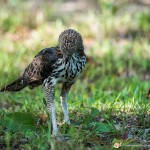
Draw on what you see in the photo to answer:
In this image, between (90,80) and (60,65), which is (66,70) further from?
(90,80)

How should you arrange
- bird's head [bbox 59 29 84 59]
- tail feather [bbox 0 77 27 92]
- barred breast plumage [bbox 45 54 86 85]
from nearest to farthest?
bird's head [bbox 59 29 84 59], barred breast plumage [bbox 45 54 86 85], tail feather [bbox 0 77 27 92]

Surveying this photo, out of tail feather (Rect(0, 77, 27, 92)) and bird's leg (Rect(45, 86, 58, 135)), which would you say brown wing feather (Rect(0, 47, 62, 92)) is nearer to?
tail feather (Rect(0, 77, 27, 92))

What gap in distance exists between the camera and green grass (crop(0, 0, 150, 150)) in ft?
→ 17.0

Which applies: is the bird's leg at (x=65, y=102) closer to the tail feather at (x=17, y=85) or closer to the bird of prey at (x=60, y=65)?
the bird of prey at (x=60, y=65)

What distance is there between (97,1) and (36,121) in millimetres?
8334

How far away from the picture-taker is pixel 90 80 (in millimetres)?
9398

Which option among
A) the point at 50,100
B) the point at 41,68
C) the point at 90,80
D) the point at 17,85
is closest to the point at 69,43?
the point at 41,68

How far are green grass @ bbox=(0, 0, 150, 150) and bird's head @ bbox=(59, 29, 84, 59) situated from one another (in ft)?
2.44

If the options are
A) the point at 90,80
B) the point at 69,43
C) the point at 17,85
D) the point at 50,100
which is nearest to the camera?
the point at 69,43

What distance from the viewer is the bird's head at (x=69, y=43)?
5074 millimetres

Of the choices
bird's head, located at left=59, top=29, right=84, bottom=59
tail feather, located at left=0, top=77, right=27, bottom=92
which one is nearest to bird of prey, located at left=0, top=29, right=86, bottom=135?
bird's head, located at left=59, top=29, right=84, bottom=59

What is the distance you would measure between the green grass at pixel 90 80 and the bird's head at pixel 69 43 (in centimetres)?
74

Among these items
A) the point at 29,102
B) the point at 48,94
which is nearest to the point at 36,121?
the point at 48,94

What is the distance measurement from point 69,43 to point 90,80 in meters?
4.32
